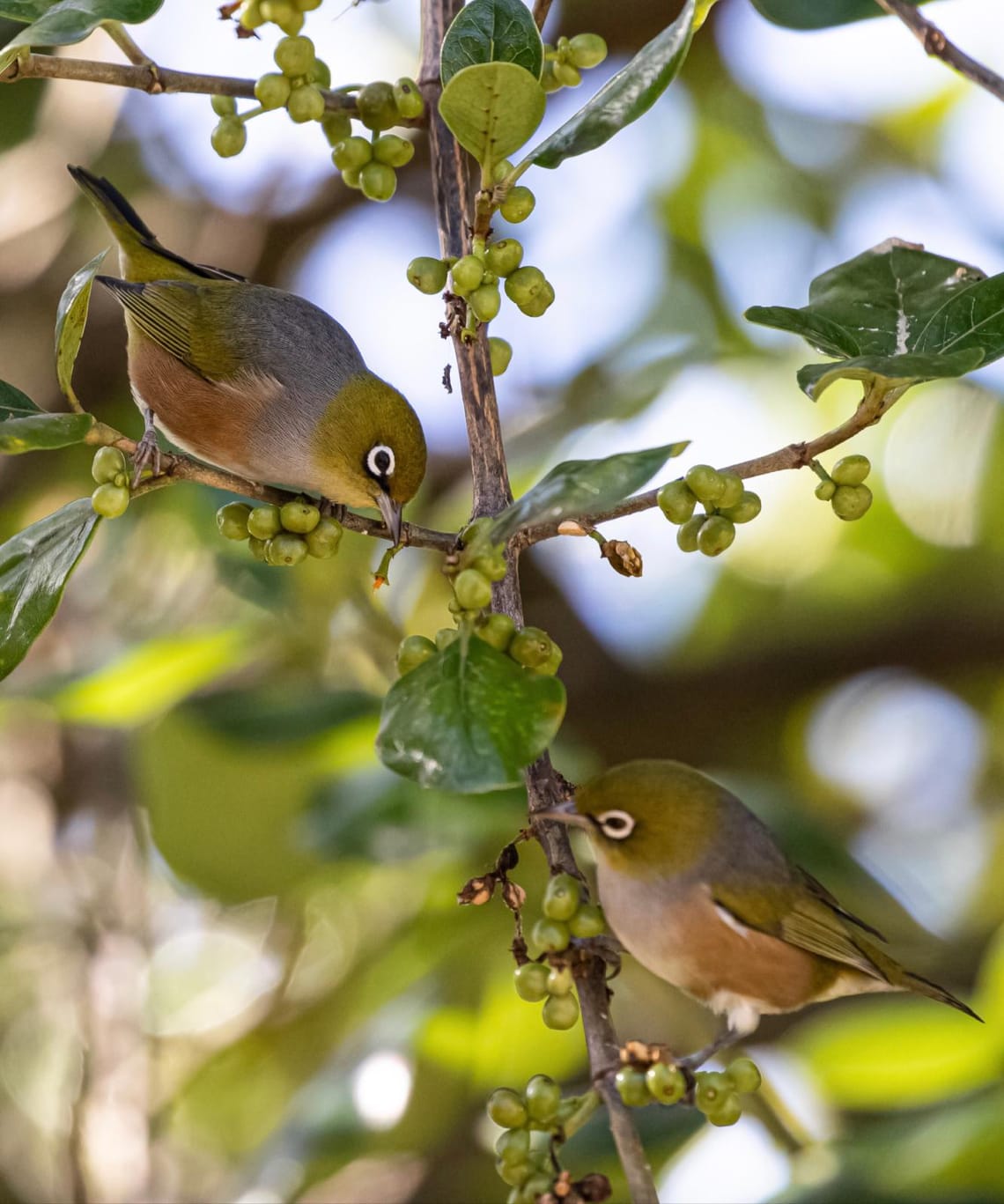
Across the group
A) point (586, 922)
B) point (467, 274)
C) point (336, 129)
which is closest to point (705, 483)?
point (467, 274)

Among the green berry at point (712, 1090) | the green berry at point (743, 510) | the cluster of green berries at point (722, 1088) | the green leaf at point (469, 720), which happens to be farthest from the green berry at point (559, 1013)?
the green berry at point (743, 510)

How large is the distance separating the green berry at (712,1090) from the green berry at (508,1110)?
0.93 feet

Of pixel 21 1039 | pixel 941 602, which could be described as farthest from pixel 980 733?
pixel 21 1039

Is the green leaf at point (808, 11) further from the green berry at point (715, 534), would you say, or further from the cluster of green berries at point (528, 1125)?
the cluster of green berries at point (528, 1125)

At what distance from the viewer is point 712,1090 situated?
1953mm

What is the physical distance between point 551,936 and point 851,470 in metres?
0.78

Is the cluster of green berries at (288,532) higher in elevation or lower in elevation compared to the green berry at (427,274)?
lower

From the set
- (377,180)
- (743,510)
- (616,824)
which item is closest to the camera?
(743,510)

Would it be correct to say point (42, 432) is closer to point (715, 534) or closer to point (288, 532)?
point (288, 532)

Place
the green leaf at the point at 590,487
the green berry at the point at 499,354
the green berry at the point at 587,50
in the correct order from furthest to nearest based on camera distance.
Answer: the green berry at the point at 499,354, the green berry at the point at 587,50, the green leaf at the point at 590,487

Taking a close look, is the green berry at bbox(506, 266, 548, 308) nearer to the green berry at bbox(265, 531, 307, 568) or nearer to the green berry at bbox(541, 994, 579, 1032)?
the green berry at bbox(265, 531, 307, 568)

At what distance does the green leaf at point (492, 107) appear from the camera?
1666mm

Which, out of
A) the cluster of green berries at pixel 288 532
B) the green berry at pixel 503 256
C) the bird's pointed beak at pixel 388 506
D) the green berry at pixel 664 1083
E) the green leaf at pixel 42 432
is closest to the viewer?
the green leaf at pixel 42 432

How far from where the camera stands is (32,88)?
3.39 m
